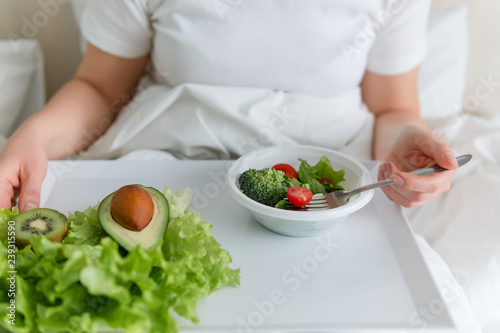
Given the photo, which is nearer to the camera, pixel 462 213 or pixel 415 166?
pixel 415 166

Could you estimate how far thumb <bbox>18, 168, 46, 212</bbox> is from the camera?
0.86 metres

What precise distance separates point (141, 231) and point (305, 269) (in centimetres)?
29

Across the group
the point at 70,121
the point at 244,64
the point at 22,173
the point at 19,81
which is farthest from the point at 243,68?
the point at 19,81

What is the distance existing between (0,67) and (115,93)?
45cm

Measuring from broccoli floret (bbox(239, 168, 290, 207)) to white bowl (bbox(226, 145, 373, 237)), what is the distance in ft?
0.08

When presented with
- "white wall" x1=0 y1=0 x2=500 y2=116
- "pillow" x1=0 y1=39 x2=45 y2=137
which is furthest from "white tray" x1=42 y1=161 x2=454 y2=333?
"white wall" x1=0 y1=0 x2=500 y2=116

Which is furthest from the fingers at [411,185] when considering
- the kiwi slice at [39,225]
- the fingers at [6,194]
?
the fingers at [6,194]

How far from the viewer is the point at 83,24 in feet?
4.13

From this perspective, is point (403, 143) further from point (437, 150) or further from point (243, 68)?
point (243, 68)

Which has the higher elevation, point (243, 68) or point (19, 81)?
point (243, 68)

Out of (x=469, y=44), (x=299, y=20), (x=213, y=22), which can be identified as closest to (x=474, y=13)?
(x=469, y=44)

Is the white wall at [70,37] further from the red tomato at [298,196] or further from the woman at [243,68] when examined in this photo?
the red tomato at [298,196]

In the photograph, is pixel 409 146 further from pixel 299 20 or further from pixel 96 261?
pixel 96 261

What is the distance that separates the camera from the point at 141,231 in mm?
744
